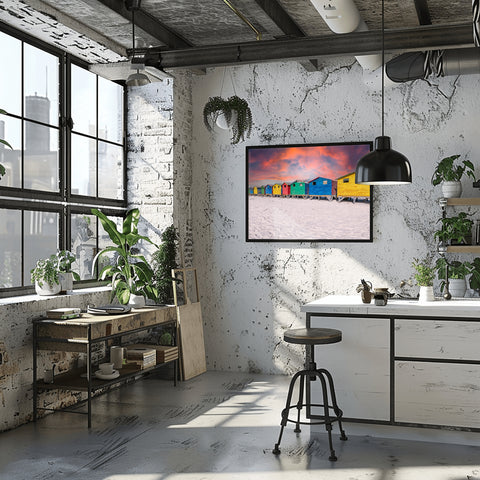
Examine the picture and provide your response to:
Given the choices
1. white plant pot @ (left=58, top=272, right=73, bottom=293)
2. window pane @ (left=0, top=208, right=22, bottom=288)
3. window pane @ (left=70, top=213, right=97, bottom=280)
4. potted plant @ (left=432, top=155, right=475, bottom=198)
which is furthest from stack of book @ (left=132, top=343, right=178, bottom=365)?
potted plant @ (left=432, top=155, right=475, bottom=198)

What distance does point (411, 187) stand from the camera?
672cm

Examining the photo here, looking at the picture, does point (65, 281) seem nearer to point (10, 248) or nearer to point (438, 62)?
point (10, 248)

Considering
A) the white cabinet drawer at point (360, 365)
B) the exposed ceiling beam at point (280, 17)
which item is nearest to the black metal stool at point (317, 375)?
the white cabinet drawer at point (360, 365)

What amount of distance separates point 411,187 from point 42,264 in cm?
380

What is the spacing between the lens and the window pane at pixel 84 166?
20.1ft

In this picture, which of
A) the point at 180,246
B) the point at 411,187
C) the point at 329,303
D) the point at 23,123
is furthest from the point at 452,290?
the point at 23,123

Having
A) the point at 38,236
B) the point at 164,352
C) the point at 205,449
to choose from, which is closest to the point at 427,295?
the point at 205,449

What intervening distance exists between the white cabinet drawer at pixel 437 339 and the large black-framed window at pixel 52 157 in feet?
10.3

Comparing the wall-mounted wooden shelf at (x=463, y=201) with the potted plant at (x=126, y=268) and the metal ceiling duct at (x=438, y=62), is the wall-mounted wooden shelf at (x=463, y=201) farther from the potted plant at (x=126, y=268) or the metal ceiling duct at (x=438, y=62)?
the potted plant at (x=126, y=268)

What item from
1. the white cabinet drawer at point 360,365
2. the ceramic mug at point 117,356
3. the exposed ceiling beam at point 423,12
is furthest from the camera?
the ceramic mug at point 117,356

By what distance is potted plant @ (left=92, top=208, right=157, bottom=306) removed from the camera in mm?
6145

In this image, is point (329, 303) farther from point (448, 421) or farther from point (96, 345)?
point (96, 345)

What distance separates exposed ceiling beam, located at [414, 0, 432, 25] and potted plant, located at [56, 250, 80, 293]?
3700mm

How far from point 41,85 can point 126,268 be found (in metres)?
1.89
